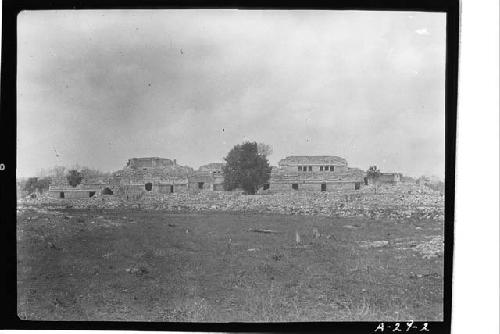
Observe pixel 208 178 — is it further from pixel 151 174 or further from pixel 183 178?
pixel 151 174

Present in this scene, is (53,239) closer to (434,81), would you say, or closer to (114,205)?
(114,205)

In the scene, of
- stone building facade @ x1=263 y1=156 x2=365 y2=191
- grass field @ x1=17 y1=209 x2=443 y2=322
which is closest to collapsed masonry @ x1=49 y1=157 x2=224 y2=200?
grass field @ x1=17 y1=209 x2=443 y2=322

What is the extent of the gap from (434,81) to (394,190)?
0.83m

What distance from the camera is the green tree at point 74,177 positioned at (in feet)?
15.6

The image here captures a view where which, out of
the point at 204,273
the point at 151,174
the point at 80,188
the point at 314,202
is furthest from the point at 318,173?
the point at 80,188

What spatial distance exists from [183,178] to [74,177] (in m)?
0.78

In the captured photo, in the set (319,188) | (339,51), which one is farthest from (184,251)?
(339,51)

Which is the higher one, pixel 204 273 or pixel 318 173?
pixel 318 173

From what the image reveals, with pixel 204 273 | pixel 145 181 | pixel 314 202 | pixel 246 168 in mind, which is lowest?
pixel 204 273

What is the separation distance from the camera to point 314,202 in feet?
15.7

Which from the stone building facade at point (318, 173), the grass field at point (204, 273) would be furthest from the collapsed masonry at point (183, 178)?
the grass field at point (204, 273)

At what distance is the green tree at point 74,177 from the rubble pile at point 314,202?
129 mm

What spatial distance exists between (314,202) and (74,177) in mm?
1733

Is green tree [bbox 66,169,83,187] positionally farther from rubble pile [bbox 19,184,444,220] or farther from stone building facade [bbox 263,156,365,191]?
stone building facade [bbox 263,156,365,191]
